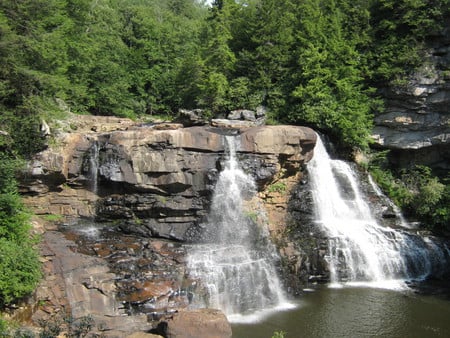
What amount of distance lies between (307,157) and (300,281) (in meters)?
5.85

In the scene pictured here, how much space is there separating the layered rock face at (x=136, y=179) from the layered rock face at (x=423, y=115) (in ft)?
35.3

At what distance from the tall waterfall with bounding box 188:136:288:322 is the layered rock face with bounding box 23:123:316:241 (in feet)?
2.12

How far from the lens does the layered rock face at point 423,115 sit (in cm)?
1903

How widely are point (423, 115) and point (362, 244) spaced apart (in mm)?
9151

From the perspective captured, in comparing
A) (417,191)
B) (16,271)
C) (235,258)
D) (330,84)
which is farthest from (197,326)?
(330,84)

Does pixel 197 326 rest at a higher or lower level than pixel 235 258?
lower

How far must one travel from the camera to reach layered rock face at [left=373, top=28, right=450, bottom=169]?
19031 mm

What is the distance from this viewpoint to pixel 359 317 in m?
10.8

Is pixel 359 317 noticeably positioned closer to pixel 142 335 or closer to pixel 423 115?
pixel 142 335

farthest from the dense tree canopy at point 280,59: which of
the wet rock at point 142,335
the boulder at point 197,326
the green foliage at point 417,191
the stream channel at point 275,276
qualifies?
the boulder at point 197,326

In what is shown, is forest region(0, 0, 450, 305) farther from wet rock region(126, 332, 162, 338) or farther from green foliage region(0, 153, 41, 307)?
wet rock region(126, 332, 162, 338)

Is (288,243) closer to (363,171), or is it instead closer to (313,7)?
(363,171)

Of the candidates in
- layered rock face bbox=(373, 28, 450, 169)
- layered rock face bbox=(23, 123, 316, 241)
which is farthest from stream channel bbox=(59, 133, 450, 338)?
layered rock face bbox=(373, 28, 450, 169)

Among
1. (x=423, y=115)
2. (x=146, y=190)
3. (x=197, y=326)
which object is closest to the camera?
(x=197, y=326)
